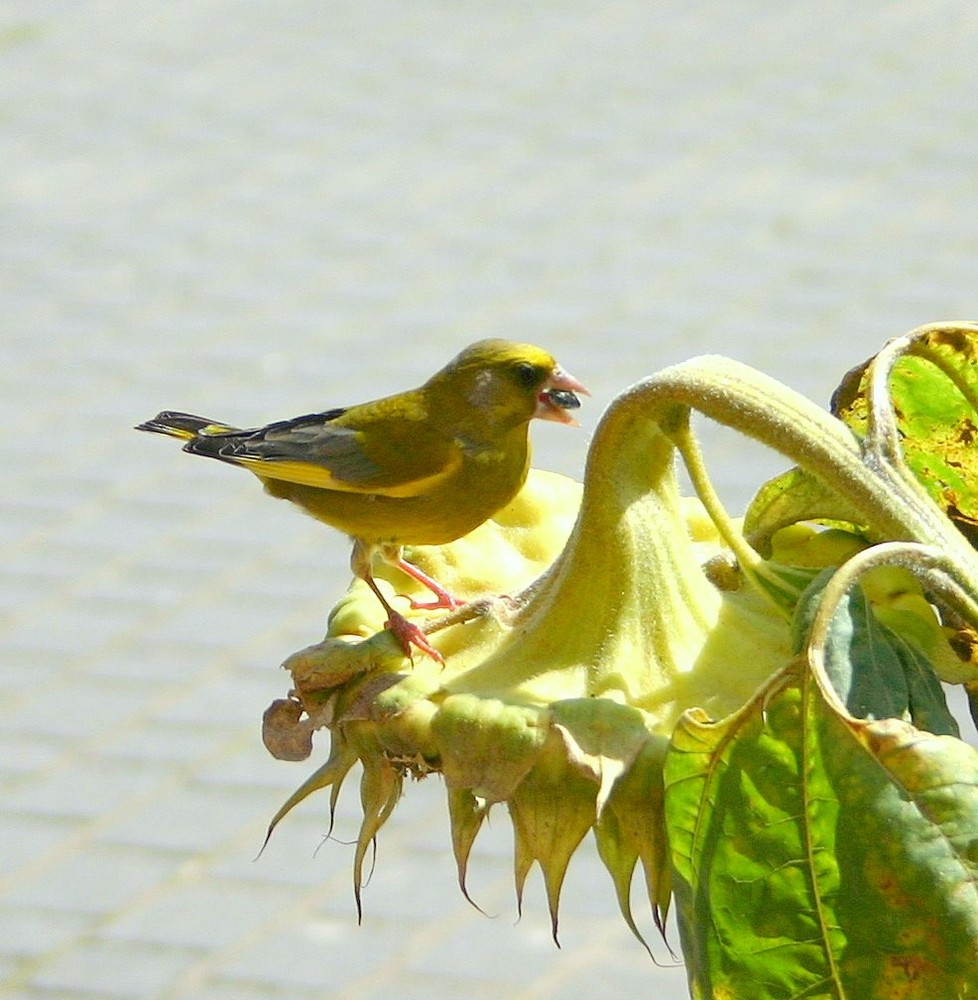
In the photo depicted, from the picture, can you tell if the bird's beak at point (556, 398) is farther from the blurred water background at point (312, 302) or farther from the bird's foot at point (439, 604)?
the blurred water background at point (312, 302)

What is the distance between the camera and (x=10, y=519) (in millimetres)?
7957

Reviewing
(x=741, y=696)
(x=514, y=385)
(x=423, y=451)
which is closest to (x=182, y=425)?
(x=423, y=451)

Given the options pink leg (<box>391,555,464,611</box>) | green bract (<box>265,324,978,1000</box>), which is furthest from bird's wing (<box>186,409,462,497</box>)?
green bract (<box>265,324,978,1000</box>)

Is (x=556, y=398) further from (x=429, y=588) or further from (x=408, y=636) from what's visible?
(x=408, y=636)

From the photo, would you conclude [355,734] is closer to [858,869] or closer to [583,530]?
[583,530]

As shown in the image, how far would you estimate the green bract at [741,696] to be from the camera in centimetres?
147

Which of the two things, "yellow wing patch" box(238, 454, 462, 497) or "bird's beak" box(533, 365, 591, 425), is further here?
"yellow wing patch" box(238, 454, 462, 497)

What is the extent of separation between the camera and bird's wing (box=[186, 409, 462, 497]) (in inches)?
114

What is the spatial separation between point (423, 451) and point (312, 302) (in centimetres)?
659

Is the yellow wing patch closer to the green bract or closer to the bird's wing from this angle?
the bird's wing

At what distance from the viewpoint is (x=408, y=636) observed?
1.83 m

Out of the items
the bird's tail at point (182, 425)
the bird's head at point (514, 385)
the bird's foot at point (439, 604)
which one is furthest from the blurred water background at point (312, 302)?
the bird's foot at point (439, 604)

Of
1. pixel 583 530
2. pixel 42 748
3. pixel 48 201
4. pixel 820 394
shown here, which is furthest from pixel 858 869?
pixel 48 201

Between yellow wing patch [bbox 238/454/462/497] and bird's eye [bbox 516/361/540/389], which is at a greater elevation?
bird's eye [bbox 516/361/540/389]
